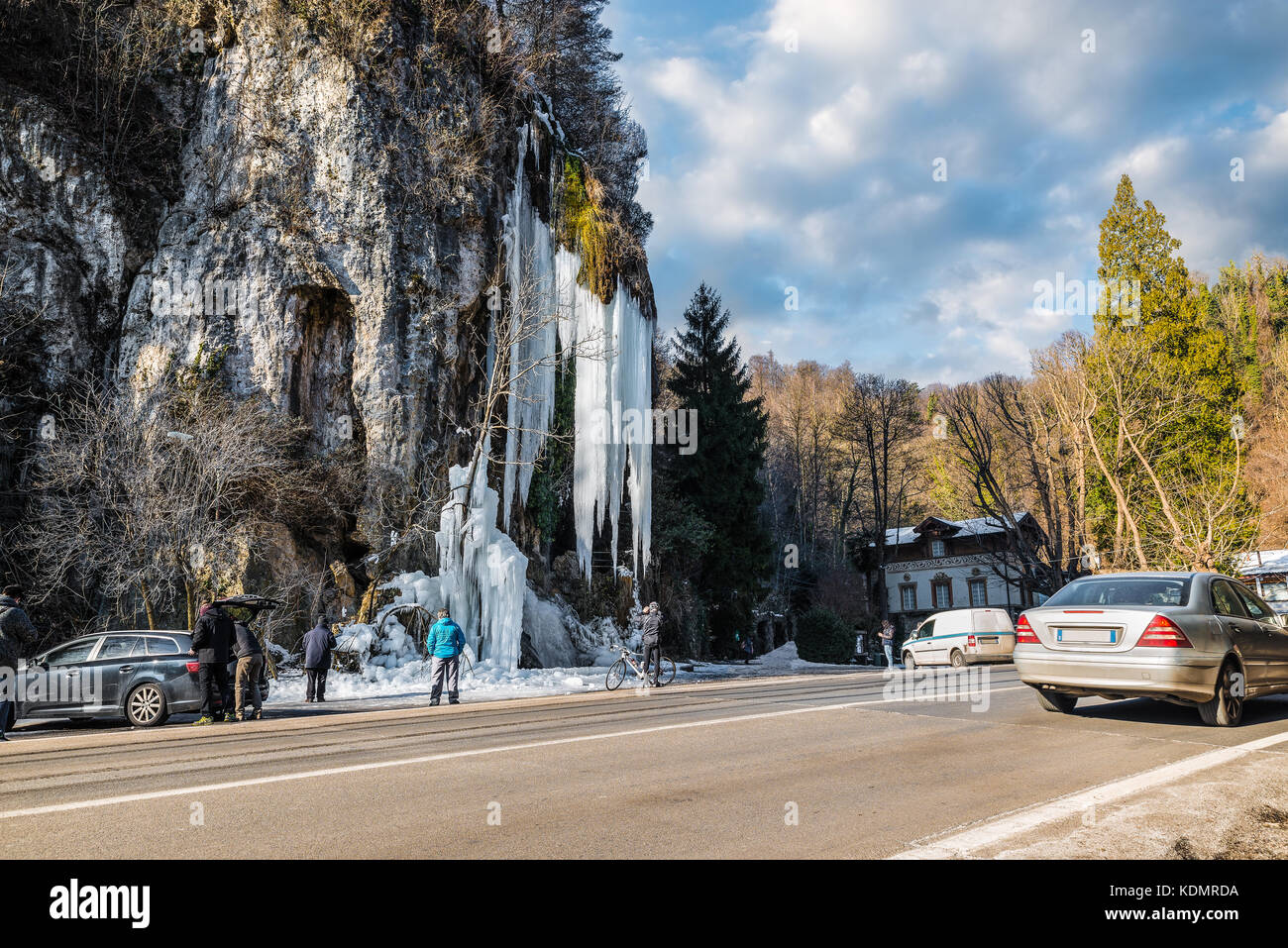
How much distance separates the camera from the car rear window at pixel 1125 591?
8.15 meters

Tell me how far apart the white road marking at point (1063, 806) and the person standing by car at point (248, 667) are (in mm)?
10715

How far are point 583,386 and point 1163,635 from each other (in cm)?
2016

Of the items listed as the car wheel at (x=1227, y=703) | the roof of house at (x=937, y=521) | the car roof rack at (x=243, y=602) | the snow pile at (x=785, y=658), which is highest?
the roof of house at (x=937, y=521)

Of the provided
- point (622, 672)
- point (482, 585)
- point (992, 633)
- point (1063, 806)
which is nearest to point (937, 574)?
point (992, 633)

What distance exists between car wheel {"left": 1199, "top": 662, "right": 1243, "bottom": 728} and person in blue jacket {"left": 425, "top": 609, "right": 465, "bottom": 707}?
36.4 feet

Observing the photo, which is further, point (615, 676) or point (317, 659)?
point (615, 676)

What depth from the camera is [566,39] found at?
108ft

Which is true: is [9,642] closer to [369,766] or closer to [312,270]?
[369,766]

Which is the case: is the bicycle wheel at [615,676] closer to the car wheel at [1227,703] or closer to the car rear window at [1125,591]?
the car rear window at [1125,591]

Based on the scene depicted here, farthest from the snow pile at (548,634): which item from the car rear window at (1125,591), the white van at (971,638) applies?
the car rear window at (1125,591)

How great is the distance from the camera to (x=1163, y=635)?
25.0ft
